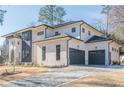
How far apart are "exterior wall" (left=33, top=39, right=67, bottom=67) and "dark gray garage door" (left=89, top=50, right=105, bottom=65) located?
0.50 meters

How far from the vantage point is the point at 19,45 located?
Result: 5.72m

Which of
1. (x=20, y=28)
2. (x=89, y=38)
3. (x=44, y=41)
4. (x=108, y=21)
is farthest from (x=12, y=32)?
(x=108, y=21)

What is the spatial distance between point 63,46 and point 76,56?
1.04 ft

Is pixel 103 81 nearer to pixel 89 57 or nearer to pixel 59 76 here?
pixel 89 57

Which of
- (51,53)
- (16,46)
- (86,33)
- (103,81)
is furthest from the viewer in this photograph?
(16,46)

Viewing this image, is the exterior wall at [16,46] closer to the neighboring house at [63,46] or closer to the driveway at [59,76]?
the neighboring house at [63,46]

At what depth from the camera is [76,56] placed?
5480 mm

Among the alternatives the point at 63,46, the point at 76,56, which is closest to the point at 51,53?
the point at 63,46

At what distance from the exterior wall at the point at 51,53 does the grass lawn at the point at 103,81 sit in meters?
0.50

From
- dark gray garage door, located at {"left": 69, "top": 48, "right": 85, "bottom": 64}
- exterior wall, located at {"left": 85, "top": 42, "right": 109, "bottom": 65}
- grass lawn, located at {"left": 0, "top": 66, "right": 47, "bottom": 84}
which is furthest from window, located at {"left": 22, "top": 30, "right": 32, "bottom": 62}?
exterior wall, located at {"left": 85, "top": 42, "right": 109, "bottom": 65}

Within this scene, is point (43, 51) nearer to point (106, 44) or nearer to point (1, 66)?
point (1, 66)

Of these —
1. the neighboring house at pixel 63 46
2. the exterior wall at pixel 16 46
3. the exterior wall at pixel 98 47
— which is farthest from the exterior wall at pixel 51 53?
the exterior wall at pixel 98 47

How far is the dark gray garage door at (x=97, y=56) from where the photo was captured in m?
5.44

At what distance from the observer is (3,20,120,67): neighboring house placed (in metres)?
5.44
